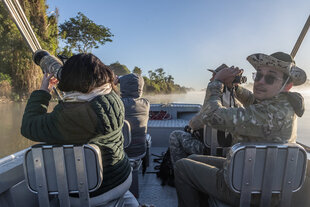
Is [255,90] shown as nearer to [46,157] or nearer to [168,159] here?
[46,157]

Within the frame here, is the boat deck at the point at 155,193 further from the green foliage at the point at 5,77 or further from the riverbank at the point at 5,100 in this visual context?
the riverbank at the point at 5,100

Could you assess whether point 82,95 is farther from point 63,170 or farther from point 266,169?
point 266,169

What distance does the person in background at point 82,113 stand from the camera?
84 cm

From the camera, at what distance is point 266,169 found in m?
0.91

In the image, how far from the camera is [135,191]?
71.4 inches

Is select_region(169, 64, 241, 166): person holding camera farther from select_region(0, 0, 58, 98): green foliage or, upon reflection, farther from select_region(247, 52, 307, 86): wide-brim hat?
select_region(0, 0, 58, 98): green foliage

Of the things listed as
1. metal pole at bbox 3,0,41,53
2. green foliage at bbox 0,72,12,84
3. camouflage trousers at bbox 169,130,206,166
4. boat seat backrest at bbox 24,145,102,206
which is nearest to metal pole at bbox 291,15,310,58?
camouflage trousers at bbox 169,130,206,166

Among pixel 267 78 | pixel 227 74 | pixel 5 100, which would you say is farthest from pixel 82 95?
pixel 5 100

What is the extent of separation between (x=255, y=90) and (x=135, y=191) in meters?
1.41

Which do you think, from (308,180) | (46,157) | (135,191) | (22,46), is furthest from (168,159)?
(22,46)

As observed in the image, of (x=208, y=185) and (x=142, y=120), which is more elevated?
(x=142, y=120)

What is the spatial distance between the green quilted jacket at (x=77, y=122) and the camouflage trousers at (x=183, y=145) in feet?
3.75

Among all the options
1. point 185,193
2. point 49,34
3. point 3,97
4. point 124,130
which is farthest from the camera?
point 49,34

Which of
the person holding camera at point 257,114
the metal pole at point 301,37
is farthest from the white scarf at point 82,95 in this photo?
the metal pole at point 301,37
